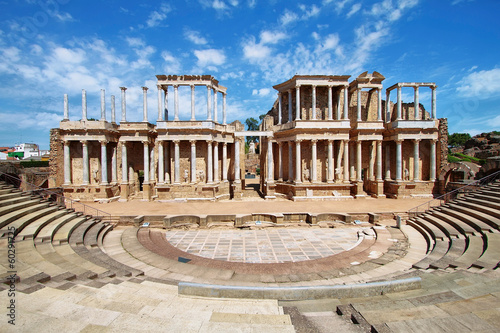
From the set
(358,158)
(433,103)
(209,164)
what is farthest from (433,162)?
(209,164)

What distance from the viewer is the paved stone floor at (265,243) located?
10.8 m

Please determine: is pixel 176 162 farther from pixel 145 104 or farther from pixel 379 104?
pixel 379 104

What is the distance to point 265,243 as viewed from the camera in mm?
12328

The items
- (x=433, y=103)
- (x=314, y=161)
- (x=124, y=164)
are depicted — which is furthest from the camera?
(x=433, y=103)

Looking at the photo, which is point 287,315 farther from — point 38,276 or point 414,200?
point 414,200

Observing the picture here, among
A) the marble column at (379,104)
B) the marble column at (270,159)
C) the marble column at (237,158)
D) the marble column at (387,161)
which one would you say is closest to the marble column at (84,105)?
the marble column at (237,158)

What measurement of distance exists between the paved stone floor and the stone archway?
1622 centimetres

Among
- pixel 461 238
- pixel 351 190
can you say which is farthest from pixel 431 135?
pixel 461 238

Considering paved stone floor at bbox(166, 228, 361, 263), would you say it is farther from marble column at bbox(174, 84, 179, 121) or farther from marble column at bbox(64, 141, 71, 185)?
marble column at bbox(64, 141, 71, 185)

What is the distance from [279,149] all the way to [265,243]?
15.7m

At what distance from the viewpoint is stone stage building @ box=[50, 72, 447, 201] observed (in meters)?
23.7

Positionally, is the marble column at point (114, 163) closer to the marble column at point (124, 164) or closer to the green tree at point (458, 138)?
the marble column at point (124, 164)

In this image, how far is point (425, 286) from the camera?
6445mm

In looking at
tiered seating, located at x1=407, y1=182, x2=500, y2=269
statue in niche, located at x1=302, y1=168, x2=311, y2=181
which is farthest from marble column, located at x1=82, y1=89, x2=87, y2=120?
tiered seating, located at x1=407, y1=182, x2=500, y2=269
